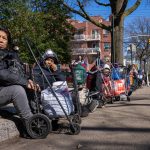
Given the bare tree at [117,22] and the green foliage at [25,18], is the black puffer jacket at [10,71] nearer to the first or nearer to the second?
the green foliage at [25,18]

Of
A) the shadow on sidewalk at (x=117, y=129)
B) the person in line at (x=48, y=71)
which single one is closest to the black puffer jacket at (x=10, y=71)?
the person in line at (x=48, y=71)

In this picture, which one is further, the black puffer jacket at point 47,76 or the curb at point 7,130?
the black puffer jacket at point 47,76

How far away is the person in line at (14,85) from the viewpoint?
569 cm

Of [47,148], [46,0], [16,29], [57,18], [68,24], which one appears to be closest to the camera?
[47,148]

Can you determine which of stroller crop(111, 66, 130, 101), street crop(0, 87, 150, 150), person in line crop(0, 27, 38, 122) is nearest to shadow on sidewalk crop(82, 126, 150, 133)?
street crop(0, 87, 150, 150)

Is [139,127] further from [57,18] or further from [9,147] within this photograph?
[57,18]

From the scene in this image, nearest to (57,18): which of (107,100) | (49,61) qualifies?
(107,100)

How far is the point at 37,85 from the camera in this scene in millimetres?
6145

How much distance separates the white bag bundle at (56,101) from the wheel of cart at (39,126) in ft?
0.97

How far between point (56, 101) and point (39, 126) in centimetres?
47

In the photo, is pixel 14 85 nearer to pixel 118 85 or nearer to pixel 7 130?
pixel 7 130

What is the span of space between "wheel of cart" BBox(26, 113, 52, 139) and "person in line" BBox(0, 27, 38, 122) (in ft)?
0.32

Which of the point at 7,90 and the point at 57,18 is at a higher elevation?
the point at 57,18

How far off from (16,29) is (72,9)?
355cm
